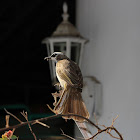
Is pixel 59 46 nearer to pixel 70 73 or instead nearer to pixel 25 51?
pixel 25 51

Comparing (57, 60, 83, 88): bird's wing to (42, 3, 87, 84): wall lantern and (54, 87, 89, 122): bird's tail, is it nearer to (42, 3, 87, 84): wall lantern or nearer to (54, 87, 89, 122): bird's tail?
(54, 87, 89, 122): bird's tail

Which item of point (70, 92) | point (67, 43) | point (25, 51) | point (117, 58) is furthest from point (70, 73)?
point (25, 51)

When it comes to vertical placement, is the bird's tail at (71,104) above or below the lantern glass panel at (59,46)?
above

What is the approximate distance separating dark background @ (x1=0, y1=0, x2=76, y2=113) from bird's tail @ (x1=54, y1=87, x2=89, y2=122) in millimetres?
1876

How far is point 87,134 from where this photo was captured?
24.8 inches

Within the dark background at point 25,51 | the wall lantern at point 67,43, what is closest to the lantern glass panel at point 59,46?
the wall lantern at point 67,43

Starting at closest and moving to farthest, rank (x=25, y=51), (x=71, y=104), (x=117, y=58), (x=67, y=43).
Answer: (x=71, y=104) < (x=117, y=58) < (x=67, y=43) < (x=25, y=51)

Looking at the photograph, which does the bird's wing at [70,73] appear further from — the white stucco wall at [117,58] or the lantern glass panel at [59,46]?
the lantern glass panel at [59,46]

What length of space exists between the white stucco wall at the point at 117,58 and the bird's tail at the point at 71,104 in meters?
0.50

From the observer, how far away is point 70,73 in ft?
2.17

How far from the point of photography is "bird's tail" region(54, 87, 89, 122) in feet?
2.03

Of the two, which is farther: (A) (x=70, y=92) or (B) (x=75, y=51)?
(B) (x=75, y=51)

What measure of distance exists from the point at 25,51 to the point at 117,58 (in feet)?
4.59

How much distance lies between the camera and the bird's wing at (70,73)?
0.66m
